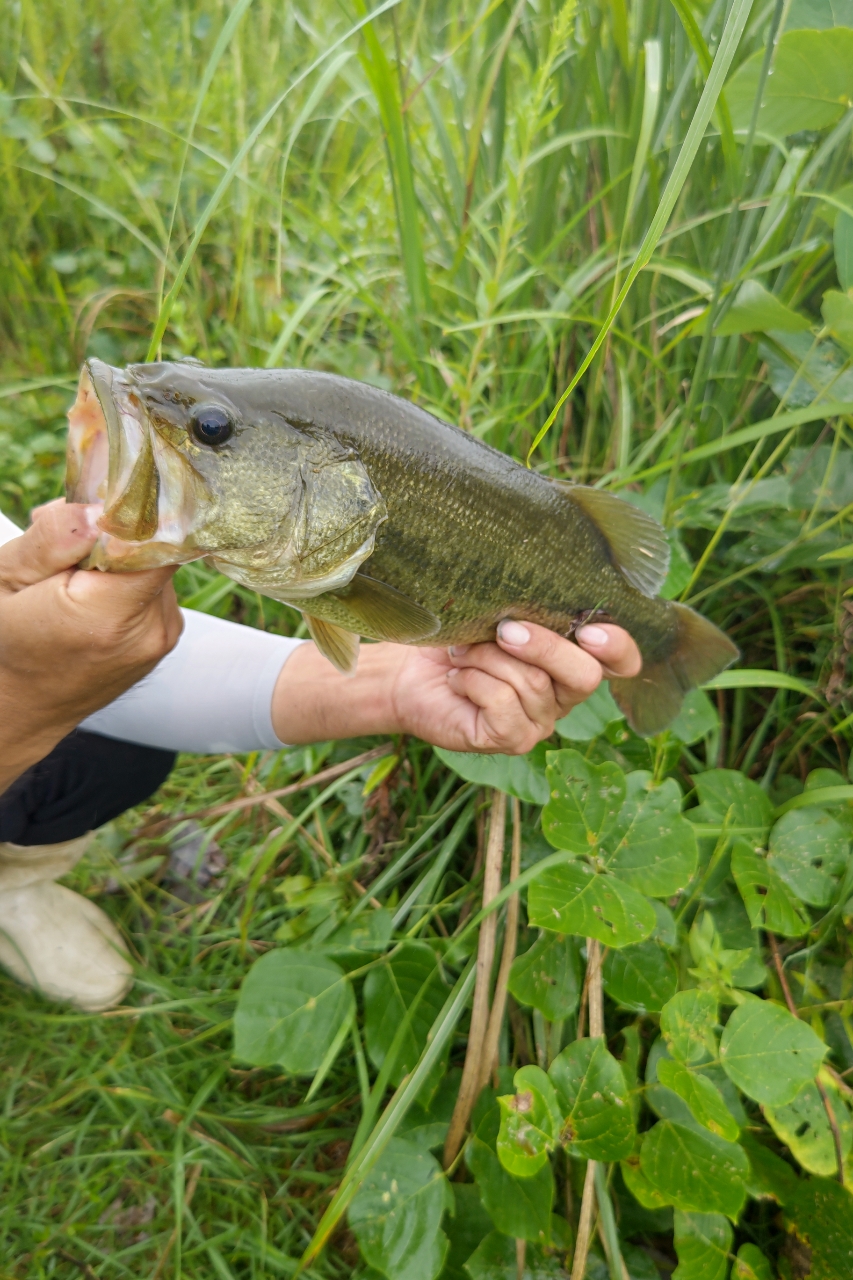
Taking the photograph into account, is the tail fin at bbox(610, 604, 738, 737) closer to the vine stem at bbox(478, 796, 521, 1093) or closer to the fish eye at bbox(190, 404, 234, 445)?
the vine stem at bbox(478, 796, 521, 1093)

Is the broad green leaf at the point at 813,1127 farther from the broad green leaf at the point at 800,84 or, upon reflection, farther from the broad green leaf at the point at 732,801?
the broad green leaf at the point at 800,84

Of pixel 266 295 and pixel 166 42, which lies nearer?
pixel 266 295

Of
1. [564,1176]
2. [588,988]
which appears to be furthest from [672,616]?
[564,1176]

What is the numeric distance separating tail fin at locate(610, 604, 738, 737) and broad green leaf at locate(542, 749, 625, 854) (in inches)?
7.4

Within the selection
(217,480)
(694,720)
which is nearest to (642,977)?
(694,720)

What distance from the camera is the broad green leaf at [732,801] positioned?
5.62ft

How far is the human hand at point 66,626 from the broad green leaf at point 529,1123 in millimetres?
971

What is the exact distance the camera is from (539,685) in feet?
5.19

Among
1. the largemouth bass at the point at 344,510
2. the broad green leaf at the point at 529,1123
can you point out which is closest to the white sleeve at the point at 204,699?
the largemouth bass at the point at 344,510

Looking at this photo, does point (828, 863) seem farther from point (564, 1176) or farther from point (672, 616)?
point (564, 1176)

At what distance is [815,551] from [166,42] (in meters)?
3.49

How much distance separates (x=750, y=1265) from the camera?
1.40 metres

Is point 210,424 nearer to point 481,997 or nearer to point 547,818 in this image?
point 547,818

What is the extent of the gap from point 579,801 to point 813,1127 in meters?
0.73
